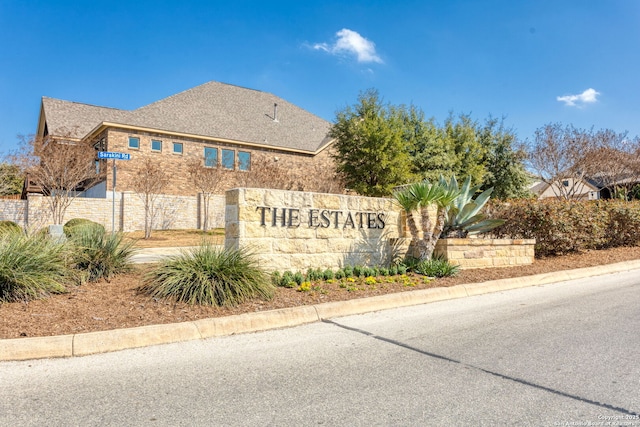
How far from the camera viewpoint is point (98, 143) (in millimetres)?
28891

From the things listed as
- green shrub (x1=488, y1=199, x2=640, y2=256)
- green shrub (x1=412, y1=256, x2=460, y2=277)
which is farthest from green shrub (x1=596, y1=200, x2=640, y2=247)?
green shrub (x1=412, y1=256, x2=460, y2=277)

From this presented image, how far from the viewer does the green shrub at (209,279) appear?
6.22 metres

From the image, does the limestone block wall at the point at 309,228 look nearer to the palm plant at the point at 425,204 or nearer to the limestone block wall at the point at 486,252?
the palm plant at the point at 425,204

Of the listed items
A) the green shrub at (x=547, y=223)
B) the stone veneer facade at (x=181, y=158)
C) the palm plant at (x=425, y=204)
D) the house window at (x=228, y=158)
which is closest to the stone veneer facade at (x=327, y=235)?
the palm plant at (x=425, y=204)

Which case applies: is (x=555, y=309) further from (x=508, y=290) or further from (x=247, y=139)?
(x=247, y=139)

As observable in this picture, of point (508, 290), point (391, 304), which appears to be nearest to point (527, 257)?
point (508, 290)

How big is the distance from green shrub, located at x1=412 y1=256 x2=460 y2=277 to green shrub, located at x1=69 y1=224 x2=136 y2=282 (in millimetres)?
5785

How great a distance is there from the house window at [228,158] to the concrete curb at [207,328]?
2561 centimetres

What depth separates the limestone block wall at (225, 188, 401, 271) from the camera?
8.18 m

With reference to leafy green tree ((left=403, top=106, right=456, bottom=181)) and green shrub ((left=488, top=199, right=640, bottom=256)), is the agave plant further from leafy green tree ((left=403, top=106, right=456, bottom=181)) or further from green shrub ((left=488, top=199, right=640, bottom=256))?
leafy green tree ((left=403, top=106, right=456, bottom=181))

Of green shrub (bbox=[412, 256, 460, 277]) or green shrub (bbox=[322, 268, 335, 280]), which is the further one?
green shrub (bbox=[412, 256, 460, 277])

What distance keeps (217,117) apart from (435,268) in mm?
27431

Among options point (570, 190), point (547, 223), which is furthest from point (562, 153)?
point (547, 223)

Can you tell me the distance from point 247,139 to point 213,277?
2710cm
